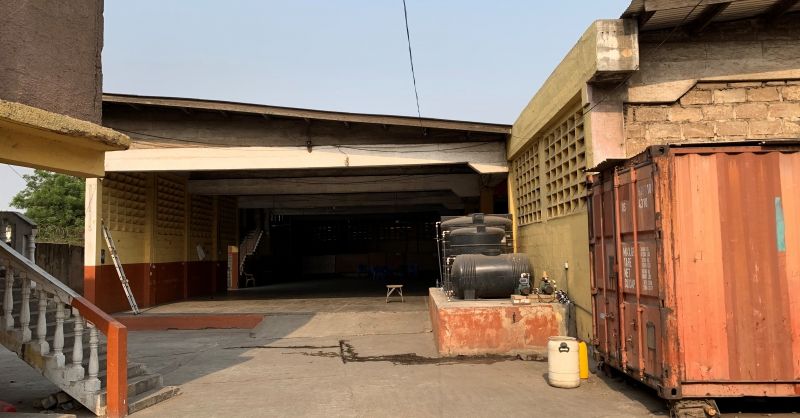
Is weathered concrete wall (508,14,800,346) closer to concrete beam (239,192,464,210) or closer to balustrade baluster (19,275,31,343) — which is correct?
balustrade baluster (19,275,31,343)

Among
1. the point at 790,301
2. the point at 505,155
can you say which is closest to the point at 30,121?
the point at 790,301

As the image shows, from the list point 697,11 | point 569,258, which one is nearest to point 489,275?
point 569,258

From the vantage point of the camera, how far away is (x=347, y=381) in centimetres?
878

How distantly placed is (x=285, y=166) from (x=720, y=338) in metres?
12.1

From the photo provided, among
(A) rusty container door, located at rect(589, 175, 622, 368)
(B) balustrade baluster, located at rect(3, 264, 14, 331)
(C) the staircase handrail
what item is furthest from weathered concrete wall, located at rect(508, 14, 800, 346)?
(B) balustrade baluster, located at rect(3, 264, 14, 331)

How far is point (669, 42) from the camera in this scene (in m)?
9.52

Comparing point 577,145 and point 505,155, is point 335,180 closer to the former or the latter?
point 505,155

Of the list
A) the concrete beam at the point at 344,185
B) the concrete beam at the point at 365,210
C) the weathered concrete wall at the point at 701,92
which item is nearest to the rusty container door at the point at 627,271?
the weathered concrete wall at the point at 701,92

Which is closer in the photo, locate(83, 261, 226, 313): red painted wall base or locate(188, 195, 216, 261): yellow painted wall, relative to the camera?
locate(83, 261, 226, 313): red painted wall base

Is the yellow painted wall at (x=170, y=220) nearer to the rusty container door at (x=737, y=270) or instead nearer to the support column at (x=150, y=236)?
the support column at (x=150, y=236)

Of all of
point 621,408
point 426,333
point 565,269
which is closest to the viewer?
point 621,408

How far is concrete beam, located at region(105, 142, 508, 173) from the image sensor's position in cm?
1598

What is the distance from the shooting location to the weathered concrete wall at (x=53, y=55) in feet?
18.4

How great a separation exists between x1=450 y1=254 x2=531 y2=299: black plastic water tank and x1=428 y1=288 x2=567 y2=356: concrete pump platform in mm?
1150
